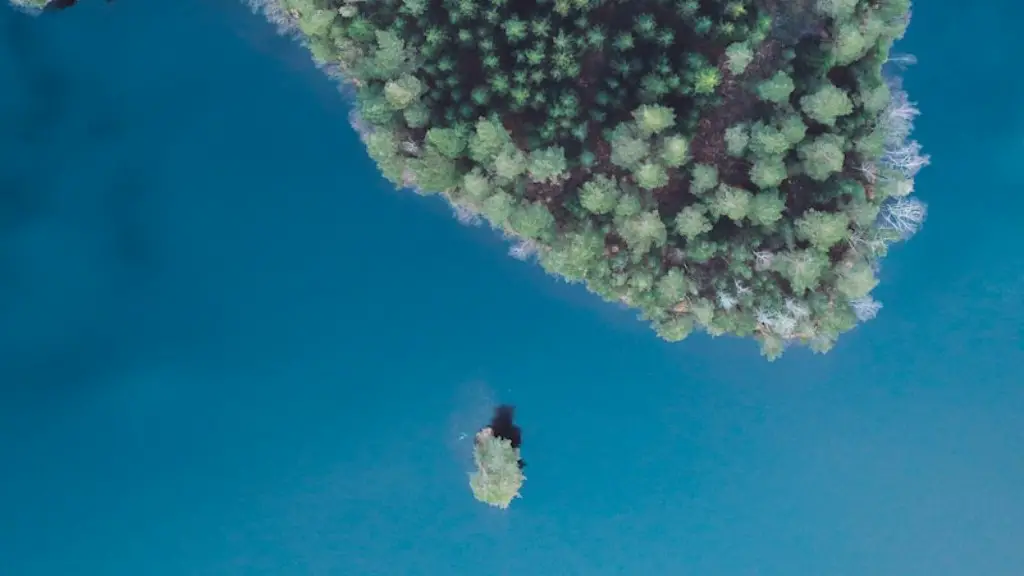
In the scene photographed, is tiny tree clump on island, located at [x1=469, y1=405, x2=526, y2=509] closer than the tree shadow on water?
Yes

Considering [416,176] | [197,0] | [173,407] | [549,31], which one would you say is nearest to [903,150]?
[549,31]

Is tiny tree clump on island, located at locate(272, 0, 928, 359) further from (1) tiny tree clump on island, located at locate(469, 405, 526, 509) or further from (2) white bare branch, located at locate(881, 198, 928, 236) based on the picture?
(1) tiny tree clump on island, located at locate(469, 405, 526, 509)

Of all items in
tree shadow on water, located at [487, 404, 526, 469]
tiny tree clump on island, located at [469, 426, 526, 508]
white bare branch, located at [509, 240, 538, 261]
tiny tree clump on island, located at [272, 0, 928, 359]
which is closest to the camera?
tiny tree clump on island, located at [272, 0, 928, 359]

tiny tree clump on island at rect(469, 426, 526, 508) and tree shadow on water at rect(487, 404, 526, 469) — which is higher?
tree shadow on water at rect(487, 404, 526, 469)

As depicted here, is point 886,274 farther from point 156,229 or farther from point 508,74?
point 156,229

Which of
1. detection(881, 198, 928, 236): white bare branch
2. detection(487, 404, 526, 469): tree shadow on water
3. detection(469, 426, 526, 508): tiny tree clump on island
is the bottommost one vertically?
detection(469, 426, 526, 508): tiny tree clump on island

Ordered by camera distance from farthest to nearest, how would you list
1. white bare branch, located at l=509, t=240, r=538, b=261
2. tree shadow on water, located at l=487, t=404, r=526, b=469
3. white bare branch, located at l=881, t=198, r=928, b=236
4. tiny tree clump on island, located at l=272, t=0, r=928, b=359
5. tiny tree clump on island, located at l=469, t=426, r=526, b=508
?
tree shadow on water, located at l=487, t=404, r=526, b=469 < tiny tree clump on island, located at l=469, t=426, r=526, b=508 < white bare branch, located at l=509, t=240, r=538, b=261 < white bare branch, located at l=881, t=198, r=928, b=236 < tiny tree clump on island, located at l=272, t=0, r=928, b=359

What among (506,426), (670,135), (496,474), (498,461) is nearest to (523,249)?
(670,135)

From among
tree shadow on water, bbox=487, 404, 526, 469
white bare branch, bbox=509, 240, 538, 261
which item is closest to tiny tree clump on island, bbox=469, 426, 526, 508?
tree shadow on water, bbox=487, 404, 526, 469

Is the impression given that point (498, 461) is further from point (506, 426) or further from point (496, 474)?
point (506, 426)
